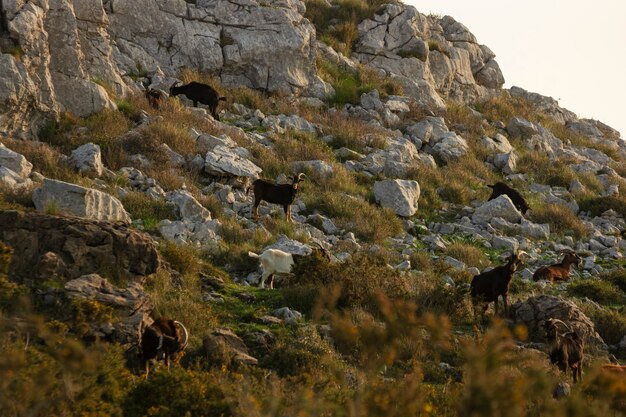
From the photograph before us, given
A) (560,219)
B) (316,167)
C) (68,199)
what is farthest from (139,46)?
(560,219)

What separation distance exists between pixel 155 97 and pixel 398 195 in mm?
7304

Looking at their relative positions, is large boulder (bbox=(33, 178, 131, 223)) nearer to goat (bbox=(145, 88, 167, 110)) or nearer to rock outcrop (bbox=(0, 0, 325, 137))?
rock outcrop (bbox=(0, 0, 325, 137))

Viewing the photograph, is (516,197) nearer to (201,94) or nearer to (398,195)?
(398,195)

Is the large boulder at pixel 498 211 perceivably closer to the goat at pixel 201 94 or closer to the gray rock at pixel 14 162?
the goat at pixel 201 94

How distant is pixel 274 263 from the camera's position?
12.6 m

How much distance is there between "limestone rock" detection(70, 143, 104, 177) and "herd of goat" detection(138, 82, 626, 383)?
129 inches

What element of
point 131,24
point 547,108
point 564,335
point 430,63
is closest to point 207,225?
point 564,335

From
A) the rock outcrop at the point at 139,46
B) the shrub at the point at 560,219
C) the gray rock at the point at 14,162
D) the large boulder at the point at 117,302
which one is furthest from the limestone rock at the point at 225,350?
the shrub at the point at 560,219

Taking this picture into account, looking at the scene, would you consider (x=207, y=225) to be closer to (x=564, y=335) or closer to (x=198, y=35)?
(x=564, y=335)

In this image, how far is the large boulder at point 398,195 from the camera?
61.9 ft

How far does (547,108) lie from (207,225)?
27514 millimetres

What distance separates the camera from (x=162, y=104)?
2128 cm

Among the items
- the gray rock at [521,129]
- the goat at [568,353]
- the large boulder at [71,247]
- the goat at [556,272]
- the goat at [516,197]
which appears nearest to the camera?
the large boulder at [71,247]

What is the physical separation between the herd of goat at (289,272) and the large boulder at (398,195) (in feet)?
9.44
